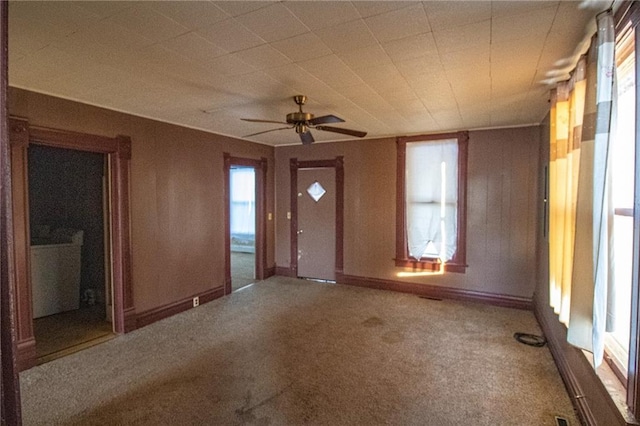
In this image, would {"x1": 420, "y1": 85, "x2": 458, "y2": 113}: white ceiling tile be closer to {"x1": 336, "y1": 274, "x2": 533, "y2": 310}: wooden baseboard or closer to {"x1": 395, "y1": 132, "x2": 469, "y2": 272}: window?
{"x1": 395, "y1": 132, "x2": 469, "y2": 272}: window

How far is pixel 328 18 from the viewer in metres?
1.80

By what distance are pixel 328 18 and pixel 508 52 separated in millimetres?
1245

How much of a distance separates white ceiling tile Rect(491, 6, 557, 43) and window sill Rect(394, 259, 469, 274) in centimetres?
352

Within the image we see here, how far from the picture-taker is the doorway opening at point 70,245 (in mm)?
3931

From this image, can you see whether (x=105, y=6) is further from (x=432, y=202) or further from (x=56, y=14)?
(x=432, y=202)

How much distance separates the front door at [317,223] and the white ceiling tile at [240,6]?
4152 millimetres

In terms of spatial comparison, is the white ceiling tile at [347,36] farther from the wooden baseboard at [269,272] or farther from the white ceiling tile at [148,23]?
the wooden baseboard at [269,272]

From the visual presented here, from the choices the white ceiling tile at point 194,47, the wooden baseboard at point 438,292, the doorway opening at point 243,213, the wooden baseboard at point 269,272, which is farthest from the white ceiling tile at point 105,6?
the doorway opening at point 243,213

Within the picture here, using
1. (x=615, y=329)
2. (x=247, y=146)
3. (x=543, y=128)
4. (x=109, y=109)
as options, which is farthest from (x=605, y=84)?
(x=247, y=146)

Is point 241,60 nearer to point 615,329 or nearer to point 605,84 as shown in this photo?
point 605,84

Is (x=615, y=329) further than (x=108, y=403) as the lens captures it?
No

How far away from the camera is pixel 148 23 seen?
6.08 feet

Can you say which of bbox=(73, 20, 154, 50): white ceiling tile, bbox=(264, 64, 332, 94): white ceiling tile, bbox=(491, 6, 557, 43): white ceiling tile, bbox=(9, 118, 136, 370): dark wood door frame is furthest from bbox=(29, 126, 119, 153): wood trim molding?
bbox=(491, 6, 557, 43): white ceiling tile

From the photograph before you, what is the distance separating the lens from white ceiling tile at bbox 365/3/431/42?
69.1 inches
